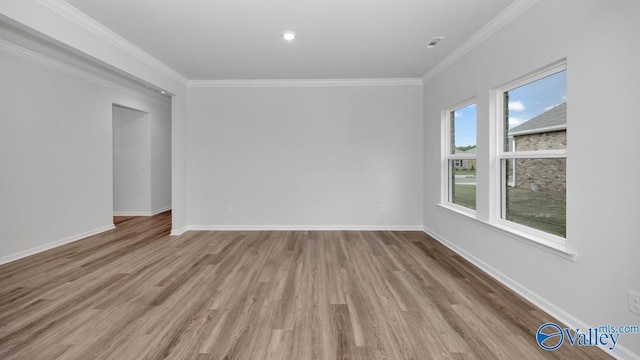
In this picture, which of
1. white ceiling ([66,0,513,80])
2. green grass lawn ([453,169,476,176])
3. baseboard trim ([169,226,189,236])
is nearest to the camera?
white ceiling ([66,0,513,80])

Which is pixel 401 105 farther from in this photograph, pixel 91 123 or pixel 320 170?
pixel 91 123

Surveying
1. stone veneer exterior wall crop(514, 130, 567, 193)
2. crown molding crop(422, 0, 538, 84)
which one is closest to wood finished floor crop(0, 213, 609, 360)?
stone veneer exterior wall crop(514, 130, 567, 193)

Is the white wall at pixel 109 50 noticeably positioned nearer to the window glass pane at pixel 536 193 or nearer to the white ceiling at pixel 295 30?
the white ceiling at pixel 295 30

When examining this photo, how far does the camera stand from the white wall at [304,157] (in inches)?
196

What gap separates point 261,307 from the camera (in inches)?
91.0

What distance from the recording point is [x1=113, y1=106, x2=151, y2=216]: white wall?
6320 millimetres

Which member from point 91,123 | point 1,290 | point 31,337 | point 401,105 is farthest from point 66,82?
point 401,105

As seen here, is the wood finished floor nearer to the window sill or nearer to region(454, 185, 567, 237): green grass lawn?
the window sill

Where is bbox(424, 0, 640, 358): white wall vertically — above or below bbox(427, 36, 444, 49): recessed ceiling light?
below

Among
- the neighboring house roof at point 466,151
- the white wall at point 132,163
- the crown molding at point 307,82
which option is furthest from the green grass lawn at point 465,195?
the white wall at point 132,163

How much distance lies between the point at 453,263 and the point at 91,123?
237 inches

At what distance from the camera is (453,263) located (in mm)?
3334

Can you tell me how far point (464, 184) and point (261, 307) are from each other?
3.10 meters

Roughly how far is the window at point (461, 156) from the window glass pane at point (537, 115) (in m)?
0.73
